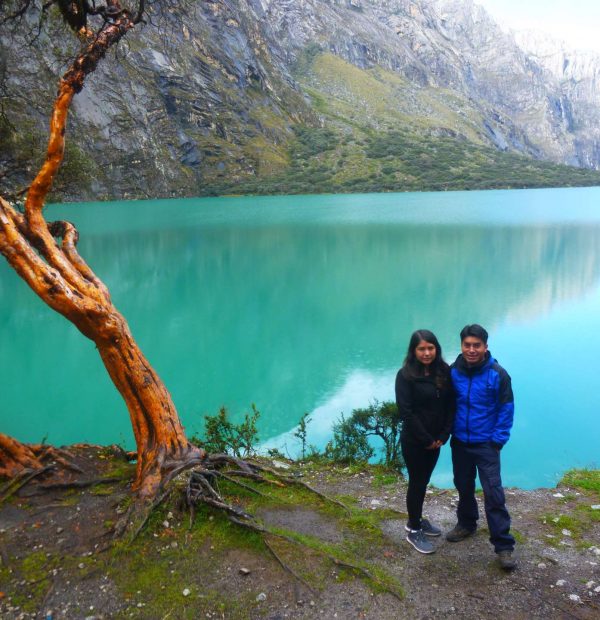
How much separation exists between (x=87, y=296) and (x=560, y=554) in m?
5.21

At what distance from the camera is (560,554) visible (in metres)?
4.62

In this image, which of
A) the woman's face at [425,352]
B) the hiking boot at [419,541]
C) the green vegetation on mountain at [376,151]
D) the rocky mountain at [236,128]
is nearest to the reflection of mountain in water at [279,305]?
the hiking boot at [419,541]

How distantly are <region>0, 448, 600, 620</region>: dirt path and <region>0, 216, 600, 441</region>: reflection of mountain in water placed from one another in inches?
198

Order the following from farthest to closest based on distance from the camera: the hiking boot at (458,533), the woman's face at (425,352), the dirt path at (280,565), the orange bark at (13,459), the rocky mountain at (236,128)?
1. the rocky mountain at (236,128)
2. the orange bark at (13,459)
3. the hiking boot at (458,533)
4. the woman's face at (425,352)
5. the dirt path at (280,565)

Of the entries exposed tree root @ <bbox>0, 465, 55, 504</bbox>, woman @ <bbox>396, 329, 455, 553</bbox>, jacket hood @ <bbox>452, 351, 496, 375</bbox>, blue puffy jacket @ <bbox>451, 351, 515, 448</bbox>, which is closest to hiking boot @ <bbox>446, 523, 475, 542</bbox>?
woman @ <bbox>396, 329, 455, 553</bbox>

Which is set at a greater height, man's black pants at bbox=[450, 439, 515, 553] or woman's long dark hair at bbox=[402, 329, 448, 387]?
woman's long dark hair at bbox=[402, 329, 448, 387]

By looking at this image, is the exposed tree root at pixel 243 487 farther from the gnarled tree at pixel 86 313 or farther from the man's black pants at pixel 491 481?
the man's black pants at pixel 491 481

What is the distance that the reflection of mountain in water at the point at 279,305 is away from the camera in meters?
12.8

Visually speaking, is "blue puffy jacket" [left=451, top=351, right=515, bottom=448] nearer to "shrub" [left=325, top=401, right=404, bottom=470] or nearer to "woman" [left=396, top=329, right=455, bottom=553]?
"woman" [left=396, top=329, right=455, bottom=553]

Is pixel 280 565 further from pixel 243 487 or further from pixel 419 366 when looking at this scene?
pixel 419 366

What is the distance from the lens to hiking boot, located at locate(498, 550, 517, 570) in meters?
4.31

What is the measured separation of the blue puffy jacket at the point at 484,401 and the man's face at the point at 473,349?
0.22ft

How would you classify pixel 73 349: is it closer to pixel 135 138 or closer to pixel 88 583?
pixel 88 583

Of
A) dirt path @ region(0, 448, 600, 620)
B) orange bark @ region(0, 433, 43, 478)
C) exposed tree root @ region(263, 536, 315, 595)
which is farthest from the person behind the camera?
orange bark @ region(0, 433, 43, 478)
